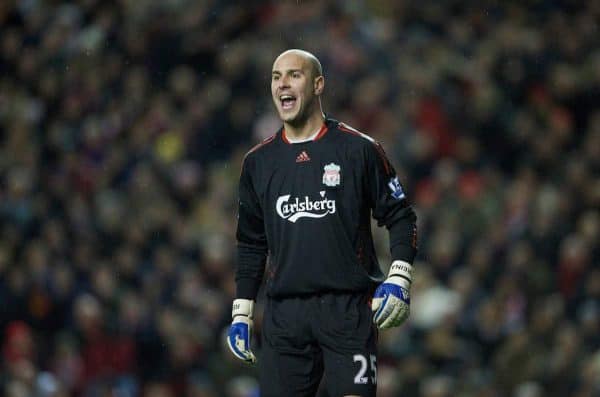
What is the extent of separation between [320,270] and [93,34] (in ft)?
31.1

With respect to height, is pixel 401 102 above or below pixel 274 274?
above

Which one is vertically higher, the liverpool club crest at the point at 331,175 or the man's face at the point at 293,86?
the man's face at the point at 293,86

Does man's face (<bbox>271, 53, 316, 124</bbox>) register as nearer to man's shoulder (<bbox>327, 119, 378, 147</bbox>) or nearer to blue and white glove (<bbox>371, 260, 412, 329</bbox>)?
man's shoulder (<bbox>327, 119, 378, 147</bbox>)

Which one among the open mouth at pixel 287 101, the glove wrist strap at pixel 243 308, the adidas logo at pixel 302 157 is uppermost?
the open mouth at pixel 287 101

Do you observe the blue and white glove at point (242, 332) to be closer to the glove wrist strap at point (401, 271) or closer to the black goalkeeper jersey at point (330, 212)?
the black goalkeeper jersey at point (330, 212)

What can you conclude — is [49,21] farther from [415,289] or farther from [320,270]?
[320,270]

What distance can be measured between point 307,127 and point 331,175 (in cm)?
28

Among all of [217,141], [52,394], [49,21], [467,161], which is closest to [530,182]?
[467,161]

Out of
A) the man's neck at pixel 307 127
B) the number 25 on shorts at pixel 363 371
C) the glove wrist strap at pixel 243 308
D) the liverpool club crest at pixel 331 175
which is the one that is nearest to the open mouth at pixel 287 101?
the man's neck at pixel 307 127

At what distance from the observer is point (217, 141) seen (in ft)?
44.3

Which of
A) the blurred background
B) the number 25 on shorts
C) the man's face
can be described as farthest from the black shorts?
the blurred background

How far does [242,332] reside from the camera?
6.26 meters

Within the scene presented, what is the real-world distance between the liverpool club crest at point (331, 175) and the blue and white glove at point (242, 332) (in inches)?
30.1

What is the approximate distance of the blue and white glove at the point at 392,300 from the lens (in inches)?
230
